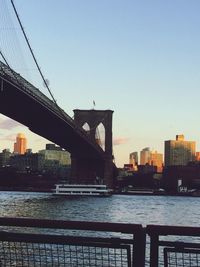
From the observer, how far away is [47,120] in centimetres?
4644

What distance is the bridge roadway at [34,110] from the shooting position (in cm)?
3395

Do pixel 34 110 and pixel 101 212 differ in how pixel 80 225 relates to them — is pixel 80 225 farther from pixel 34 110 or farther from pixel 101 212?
pixel 101 212

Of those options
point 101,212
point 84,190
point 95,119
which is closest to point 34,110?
point 101,212

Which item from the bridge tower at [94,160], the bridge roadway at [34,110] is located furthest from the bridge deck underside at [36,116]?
the bridge tower at [94,160]

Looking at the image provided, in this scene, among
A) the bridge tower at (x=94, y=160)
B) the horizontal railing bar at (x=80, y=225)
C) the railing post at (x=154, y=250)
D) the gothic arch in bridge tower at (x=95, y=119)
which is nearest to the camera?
the railing post at (x=154, y=250)

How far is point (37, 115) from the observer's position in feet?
144

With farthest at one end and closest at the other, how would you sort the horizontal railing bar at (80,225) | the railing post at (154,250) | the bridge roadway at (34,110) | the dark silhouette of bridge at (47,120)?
the dark silhouette of bridge at (47,120) < the bridge roadway at (34,110) < the horizontal railing bar at (80,225) < the railing post at (154,250)

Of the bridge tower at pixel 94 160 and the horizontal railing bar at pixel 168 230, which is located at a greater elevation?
the bridge tower at pixel 94 160

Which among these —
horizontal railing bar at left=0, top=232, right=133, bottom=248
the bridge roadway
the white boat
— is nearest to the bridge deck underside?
the bridge roadway

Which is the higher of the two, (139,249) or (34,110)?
(34,110)

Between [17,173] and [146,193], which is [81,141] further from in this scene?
[17,173]

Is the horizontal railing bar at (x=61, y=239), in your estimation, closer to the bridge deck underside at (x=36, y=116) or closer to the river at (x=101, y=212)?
the bridge deck underside at (x=36, y=116)

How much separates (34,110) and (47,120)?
185 inches

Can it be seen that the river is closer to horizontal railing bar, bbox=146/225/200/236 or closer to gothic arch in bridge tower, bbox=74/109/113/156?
horizontal railing bar, bbox=146/225/200/236
